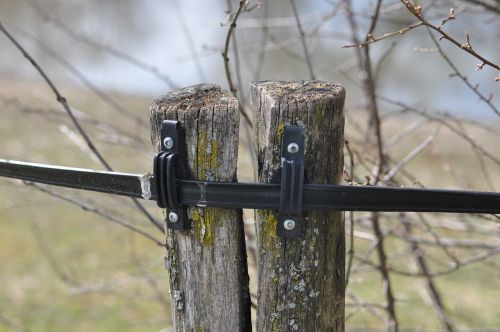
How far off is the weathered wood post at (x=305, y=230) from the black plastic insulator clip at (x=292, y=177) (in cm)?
2

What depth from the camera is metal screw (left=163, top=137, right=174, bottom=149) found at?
149cm

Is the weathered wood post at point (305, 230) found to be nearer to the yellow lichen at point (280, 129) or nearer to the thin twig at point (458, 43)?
the yellow lichen at point (280, 129)

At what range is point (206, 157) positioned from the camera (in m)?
1.49

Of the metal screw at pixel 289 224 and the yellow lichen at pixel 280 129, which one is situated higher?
the yellow lichen at pixel 280 129

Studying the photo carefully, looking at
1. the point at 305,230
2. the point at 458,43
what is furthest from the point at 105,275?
the point at 458,43

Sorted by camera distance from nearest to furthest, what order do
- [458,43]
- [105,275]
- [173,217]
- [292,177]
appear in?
[292,177] < [173,217] < [458,43] < [105,275]

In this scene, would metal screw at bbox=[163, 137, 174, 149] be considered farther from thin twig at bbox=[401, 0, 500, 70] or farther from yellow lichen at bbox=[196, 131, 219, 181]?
thin twig at bbox=[401, 0, 500, 70]

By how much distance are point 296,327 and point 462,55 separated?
14.0 meters

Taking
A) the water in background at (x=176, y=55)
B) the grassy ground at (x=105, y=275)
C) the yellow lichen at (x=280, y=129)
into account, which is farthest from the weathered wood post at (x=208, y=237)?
the water in background at (x=176, y=55)

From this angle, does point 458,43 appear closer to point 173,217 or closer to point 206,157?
point 206,157

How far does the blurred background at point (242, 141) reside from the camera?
3051 millimetres

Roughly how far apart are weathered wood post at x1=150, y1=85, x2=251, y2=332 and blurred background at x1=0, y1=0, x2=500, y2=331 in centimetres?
58

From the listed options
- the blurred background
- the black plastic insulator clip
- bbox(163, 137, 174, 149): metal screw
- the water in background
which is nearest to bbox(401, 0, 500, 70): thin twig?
the blurred background

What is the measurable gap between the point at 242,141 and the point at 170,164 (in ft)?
6.97
